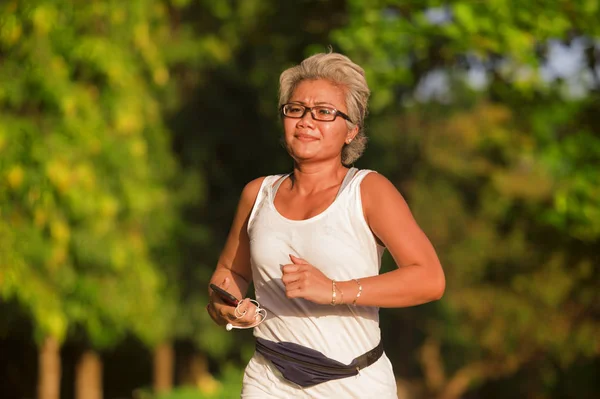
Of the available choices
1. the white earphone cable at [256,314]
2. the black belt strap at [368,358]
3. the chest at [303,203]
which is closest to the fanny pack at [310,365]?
the black belt strap at [368,358]

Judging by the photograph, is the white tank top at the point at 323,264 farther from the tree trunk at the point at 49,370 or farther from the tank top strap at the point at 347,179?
the tree trunk at the point at 49,370

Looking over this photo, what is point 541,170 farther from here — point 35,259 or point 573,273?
point 35,259

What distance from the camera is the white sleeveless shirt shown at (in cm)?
365

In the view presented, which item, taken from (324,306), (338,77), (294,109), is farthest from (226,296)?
(338,77)

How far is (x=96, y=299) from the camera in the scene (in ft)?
46.1

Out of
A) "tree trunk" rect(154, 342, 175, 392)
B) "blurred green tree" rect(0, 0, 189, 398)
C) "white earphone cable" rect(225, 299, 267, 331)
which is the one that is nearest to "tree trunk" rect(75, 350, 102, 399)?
"tree trunk" rect(154, 342, 175, 392)

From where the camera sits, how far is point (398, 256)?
11.8ft

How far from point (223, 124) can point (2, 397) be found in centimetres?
986

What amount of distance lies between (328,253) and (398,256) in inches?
9.9

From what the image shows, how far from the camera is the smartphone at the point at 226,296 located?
3730 millimetres

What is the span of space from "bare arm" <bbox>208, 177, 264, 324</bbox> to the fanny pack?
33cm

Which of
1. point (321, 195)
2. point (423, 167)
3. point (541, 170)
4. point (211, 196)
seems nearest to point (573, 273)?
point (211, 196)

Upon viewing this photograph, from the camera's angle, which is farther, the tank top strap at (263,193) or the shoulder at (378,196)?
the tank top strap at (263,193)

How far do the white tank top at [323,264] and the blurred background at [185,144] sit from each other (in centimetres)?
731
